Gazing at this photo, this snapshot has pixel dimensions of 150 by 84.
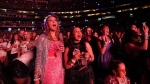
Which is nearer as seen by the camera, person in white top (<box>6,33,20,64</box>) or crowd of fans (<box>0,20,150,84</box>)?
crowd of fans (<box>0,20,150,84</box>)

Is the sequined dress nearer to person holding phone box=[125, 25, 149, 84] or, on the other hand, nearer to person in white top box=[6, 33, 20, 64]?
person holding phone box=[125, 25, 149, 84]

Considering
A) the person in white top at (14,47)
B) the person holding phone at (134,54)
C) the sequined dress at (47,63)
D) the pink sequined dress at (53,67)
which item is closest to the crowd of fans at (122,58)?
the person holding phone at (134,54)

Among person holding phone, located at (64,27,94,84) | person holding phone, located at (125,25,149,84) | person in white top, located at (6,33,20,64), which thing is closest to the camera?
person holding phone, located at (64,27,94,84)

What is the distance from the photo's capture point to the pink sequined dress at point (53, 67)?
2.94 m

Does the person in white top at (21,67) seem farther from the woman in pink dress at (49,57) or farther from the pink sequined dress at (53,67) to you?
the pink sequined dress at (53,67)

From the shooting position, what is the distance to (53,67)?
2967mm

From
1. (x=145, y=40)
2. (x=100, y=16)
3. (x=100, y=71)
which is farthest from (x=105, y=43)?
(x=100, y=16)

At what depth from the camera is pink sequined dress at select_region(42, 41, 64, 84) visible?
2.94 meters

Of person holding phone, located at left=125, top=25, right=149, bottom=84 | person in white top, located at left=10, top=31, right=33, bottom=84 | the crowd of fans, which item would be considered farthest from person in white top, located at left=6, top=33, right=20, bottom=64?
person holding phone, located at left=125, top=25, right=149, bottom=84

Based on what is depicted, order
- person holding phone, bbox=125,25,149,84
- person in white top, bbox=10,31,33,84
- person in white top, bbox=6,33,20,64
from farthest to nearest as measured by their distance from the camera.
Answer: person in white top, bbox=6,33,20,64 → person holding phone, bbox=125,25,149,84 → person in white top, bbox=10,31,33,84

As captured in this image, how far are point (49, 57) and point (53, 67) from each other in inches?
6.3

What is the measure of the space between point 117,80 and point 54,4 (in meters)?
15.4

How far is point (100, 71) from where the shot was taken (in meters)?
4.55

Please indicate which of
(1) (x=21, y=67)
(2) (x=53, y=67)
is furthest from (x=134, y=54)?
(1) (x=21, y=67)
